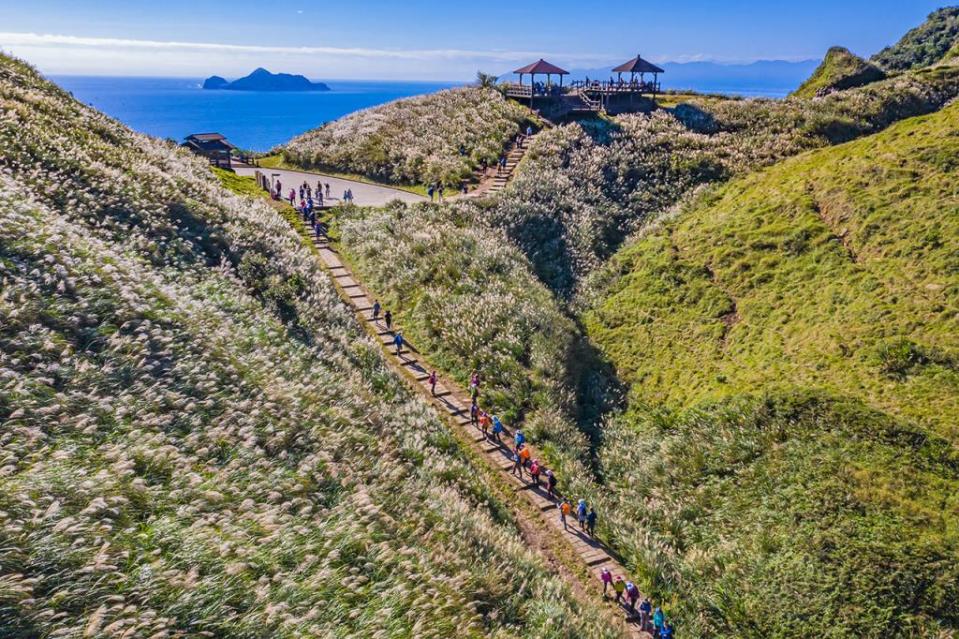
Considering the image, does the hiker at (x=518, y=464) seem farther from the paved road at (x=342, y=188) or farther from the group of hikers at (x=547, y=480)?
the paved road at (x=342, y=188)

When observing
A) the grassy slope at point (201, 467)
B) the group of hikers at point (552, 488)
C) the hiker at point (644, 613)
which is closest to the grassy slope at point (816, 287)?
the group of hikers at point (552, 488)

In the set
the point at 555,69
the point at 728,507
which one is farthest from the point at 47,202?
the point at 555,69

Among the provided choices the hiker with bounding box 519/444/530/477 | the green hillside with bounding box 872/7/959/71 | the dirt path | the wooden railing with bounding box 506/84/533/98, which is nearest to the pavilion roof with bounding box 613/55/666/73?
the wooden railing with bounding box 506/84/533/98

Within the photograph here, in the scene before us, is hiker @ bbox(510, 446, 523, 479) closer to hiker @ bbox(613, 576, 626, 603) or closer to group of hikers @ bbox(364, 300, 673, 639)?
group of hikers @ bbox(364, 300, 673, 639)

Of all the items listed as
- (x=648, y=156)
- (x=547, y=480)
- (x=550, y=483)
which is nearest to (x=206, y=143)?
(x=648, y=156)

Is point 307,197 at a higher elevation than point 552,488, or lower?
higher

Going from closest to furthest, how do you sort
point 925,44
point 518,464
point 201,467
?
A: point 201,467 < point 518,464 < point 925,44

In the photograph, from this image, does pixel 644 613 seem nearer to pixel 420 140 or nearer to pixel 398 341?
pixel 398 341
